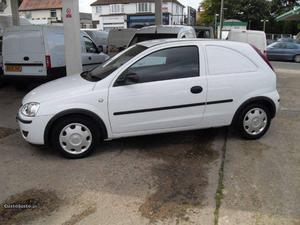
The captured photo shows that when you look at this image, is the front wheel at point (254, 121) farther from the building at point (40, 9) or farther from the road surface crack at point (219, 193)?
the building at point (40, 9)

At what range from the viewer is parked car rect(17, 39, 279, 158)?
5352mm

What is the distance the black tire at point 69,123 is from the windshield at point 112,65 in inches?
25.1

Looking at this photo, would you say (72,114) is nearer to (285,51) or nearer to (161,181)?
(161,181)

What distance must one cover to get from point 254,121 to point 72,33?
3.89 metres

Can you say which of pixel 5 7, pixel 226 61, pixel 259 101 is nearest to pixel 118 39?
pixel 226 61

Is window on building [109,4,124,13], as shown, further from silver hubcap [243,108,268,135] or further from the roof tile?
silver hubcap [243,108,268,135]

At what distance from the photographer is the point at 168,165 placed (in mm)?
5285

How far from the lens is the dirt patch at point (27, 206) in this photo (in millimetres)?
3959

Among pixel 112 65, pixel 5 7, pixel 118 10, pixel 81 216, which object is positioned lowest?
pixel 81 216

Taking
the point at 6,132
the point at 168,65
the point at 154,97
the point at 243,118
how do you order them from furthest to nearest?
the point at 6,132 < the point at 243,118 < the point at 168,65 < the point at 154,97

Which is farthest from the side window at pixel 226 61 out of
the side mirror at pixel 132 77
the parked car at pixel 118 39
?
the parked car at pixel 118 39

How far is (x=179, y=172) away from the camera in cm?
505

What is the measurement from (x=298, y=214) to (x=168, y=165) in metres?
1.80

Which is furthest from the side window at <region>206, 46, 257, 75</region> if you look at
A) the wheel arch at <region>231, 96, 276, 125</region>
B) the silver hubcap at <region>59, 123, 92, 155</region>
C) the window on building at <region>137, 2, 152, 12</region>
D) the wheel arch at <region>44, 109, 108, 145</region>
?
the window on building at <region>137, 2, 152, 12</region>
